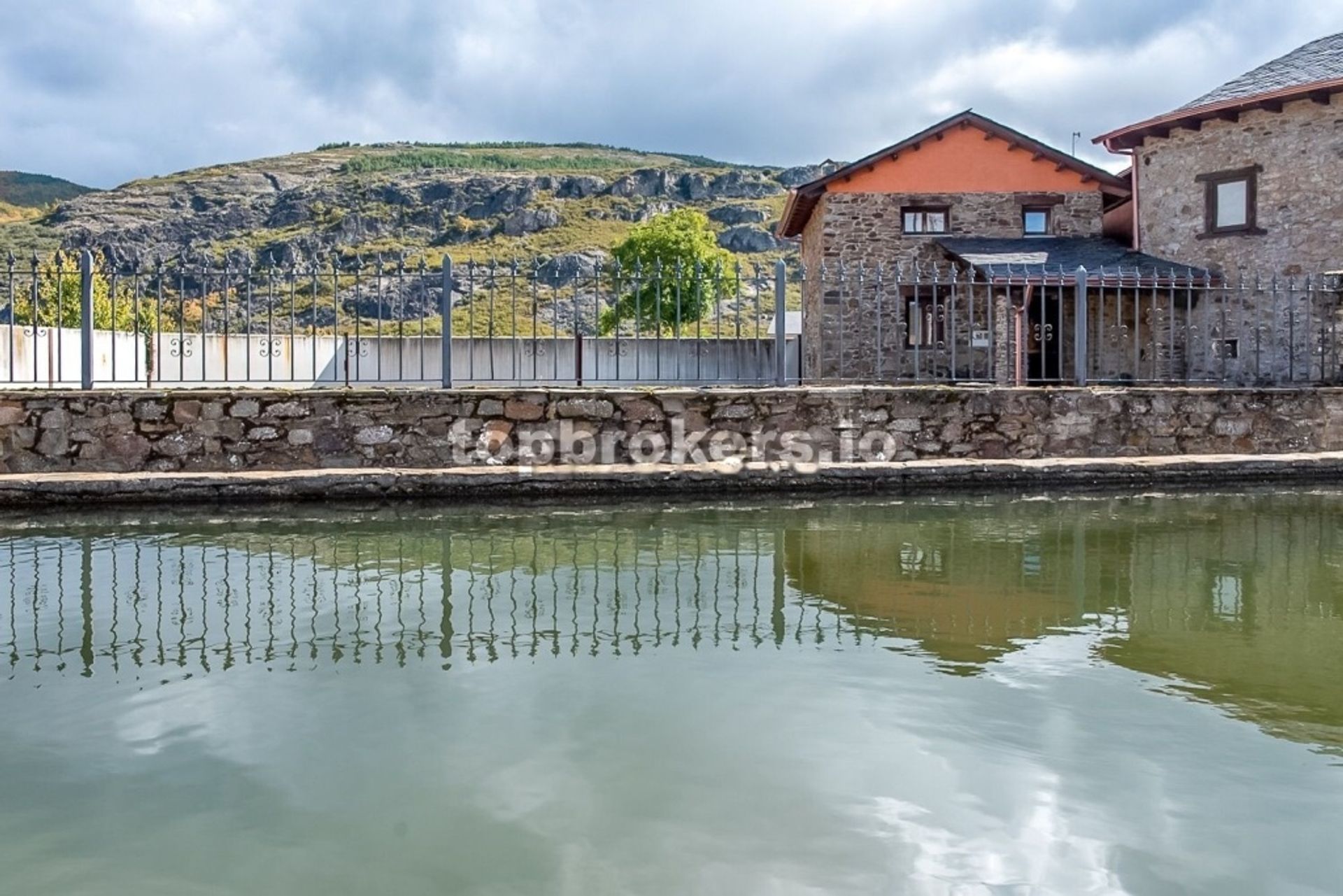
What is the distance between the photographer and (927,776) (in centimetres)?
283

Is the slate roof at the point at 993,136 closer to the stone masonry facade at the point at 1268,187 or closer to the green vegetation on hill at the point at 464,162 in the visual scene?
the stone masonry facade at the point at 1268,187

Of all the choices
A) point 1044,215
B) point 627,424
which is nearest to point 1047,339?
point 1044,215

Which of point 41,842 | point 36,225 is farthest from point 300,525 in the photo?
point 36,225

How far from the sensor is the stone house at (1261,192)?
17531mm

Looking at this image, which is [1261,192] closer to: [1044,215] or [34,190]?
[1044,215]

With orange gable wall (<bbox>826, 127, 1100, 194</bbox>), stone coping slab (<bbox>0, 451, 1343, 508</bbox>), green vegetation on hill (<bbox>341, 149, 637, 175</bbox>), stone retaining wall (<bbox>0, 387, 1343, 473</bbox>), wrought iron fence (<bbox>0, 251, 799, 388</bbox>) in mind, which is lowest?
stone coping slab (<bbox>0, 451, 1343, 508</bbox>)

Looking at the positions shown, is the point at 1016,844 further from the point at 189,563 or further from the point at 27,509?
the point at 27,509

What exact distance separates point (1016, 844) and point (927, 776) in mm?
390

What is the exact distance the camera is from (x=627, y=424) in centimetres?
916

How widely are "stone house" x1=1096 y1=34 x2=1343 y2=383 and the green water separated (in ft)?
46.1

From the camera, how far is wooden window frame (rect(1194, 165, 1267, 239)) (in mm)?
18500

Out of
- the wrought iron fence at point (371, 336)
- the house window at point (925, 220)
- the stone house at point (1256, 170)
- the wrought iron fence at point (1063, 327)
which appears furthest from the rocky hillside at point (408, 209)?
the stone house at point (1256, 170)

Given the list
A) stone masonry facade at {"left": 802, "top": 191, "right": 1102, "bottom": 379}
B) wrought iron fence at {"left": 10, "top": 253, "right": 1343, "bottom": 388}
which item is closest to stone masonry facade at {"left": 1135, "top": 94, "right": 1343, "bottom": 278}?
wrought iron fence at {"left": 10, "top": 253, "right": 1343, "bottom": 388}

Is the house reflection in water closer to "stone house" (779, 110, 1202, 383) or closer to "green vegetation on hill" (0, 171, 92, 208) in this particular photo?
"stone house" (779, 110, 1202, 383)
